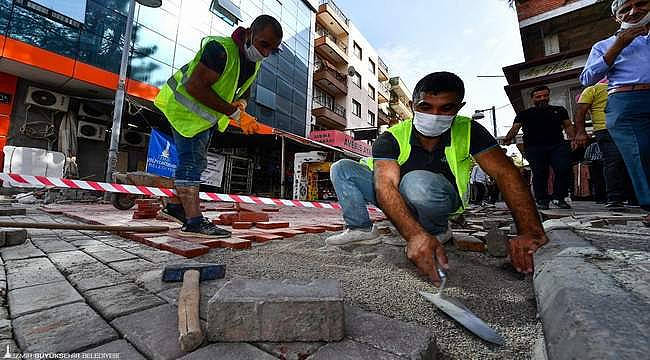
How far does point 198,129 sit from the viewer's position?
2293 millimetres

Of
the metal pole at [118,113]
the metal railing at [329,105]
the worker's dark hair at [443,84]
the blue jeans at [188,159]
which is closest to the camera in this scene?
the worker's dark hair at [443,84]

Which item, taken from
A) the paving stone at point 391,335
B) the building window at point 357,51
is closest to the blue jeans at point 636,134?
the paving stone at point 391,335

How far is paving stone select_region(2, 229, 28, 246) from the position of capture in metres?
1.70

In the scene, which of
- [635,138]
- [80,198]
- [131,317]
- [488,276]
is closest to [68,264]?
[131,317]

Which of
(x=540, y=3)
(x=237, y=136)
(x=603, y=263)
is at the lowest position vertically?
(x=603, y=263)

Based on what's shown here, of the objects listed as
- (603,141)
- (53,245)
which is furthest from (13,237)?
(603,141)

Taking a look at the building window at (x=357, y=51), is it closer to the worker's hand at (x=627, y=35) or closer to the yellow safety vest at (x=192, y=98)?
the worker's hand at (x=627, y=35)

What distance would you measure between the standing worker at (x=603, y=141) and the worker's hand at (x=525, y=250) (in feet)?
8.48

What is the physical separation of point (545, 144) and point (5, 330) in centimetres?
514

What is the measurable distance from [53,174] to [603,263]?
10332 millimetres

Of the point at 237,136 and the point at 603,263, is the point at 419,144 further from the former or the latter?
the point at 237,136

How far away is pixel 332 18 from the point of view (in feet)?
70.3

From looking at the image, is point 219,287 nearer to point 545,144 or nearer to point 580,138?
point 580,138

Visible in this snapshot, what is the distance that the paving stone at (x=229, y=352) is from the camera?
0.68 metres
